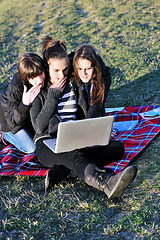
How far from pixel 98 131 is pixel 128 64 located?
5613 mm

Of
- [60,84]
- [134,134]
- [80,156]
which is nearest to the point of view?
[80,156]

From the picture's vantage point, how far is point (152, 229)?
3.57 m

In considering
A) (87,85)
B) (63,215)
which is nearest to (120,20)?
(87,85)

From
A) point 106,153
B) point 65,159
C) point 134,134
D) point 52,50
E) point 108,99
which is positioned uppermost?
point 52,50

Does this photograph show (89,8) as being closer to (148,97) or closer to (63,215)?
(148,97)

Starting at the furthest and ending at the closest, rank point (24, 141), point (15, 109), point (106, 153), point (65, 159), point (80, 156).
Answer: point (24, 141) < point (15, 109) < point (106, 153) < point (65, 159) < point (80, 156)

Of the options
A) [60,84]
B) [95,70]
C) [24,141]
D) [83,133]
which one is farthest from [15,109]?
[83,133]

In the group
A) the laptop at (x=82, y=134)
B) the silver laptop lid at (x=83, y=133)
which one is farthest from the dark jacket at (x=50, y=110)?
the silver laptop lid at (x=83, y=133)

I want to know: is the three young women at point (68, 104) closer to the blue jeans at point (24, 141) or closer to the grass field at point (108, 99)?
the grass field at point (108, 99)

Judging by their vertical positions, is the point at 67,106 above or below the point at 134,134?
above

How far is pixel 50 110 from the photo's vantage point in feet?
17.1

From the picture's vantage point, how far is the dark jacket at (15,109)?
5.52 m

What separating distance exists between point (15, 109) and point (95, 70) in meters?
1.50

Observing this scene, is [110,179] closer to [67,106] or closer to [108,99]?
[67,106]
